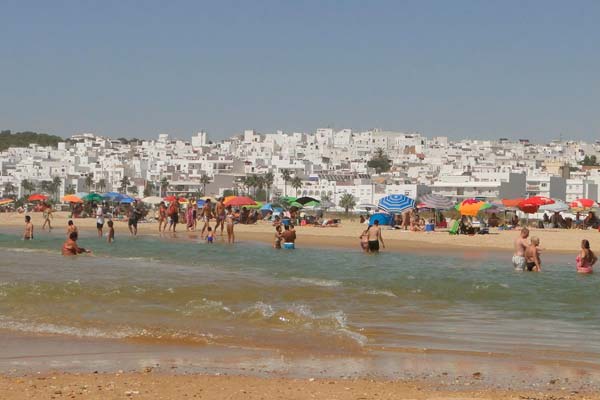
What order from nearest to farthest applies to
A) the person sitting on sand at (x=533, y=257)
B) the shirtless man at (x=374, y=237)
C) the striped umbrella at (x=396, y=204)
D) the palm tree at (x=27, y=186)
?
the person sitting on sand at (x=533, y=257) → the shirtless man at (x=374, y=237) → the striped umbrella at (x=396, y=204) → the palm tree at (x=27, y=186)

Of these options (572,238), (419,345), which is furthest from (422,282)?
(572,238)

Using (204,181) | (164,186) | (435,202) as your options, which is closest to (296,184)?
(204,181)

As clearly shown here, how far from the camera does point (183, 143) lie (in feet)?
635

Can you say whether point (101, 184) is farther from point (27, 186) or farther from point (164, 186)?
Answer: point (164, 186)

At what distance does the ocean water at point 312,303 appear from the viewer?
9.19 metres

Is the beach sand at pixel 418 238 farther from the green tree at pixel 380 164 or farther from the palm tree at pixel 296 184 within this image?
the green tree at pixel 380 164

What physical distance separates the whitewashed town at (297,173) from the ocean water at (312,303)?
69.6 m

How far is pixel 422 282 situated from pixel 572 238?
15.4m

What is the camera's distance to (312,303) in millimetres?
12344

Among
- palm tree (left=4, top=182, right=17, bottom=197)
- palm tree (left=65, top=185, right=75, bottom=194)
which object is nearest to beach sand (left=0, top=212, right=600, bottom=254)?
palm tree (left=65, top=185, right=75, bottom=194)

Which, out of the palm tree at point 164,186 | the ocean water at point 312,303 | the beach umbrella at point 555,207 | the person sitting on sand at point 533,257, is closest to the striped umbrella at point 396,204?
the beach umbrella at point 555,207

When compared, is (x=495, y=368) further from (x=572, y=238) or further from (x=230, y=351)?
(x=572, y=238)

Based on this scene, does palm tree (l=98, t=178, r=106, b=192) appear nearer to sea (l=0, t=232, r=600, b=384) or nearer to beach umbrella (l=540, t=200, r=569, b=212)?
beach umbrella (l=540, t=200, r=569, b=212)

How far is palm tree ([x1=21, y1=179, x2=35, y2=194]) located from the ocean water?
91327mm
